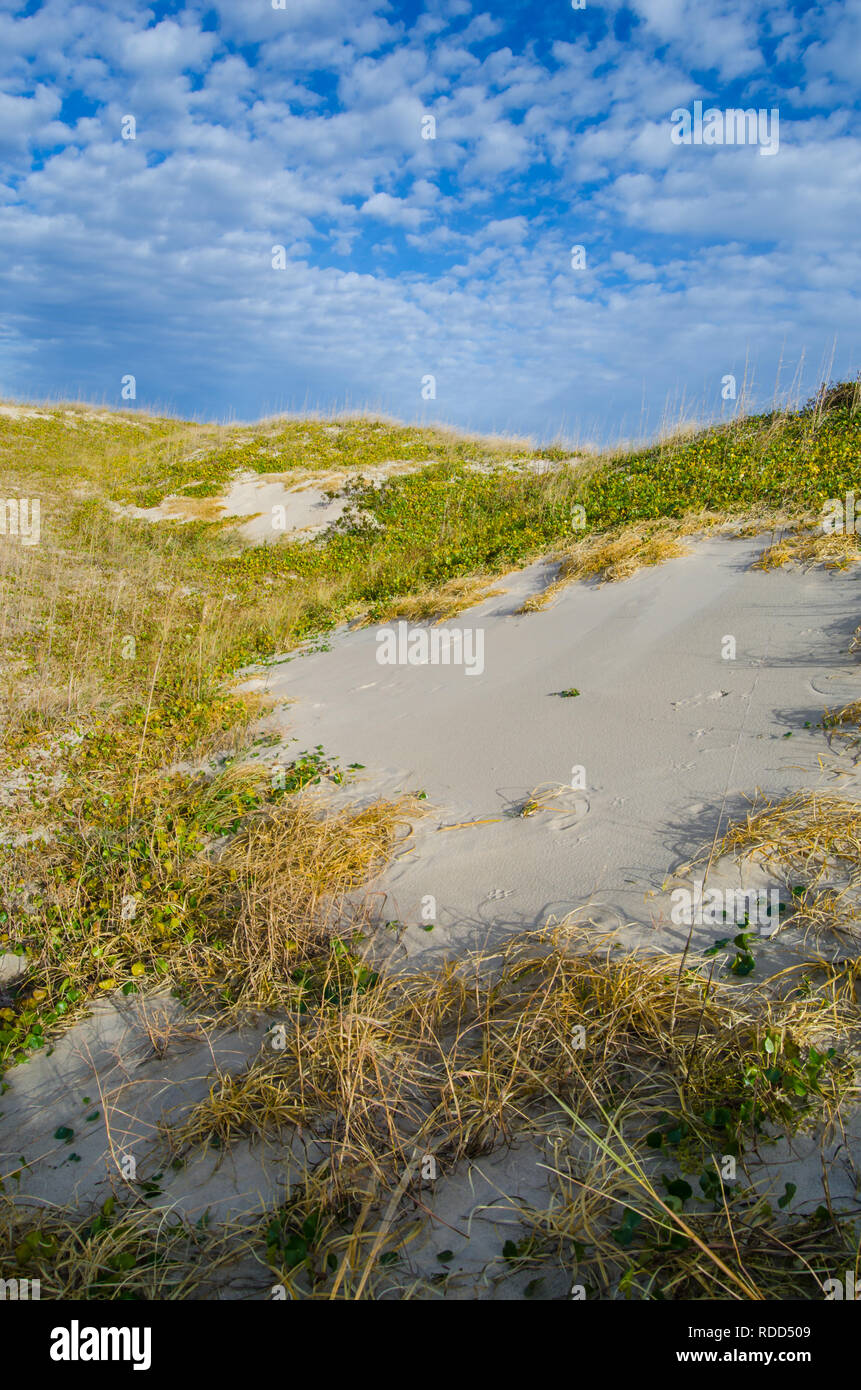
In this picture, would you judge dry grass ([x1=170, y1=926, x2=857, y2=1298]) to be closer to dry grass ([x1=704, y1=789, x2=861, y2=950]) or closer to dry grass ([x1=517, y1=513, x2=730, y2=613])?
dry grass ([x1=704, y1=789, x2=861, y2=950])

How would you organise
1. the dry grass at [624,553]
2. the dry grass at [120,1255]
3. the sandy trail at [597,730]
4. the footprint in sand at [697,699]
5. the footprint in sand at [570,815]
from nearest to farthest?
the dry grass at [120,1255] → the sandy trail at [597,730] → the footprint in sand at [570,815] → the footprint in sand at [697,699] → the dry grass at [624,553]

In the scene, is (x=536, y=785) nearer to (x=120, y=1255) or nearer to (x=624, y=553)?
(x=120, y=1255)

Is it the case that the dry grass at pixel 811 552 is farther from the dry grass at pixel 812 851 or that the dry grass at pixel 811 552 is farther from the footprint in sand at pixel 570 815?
the footprint in sand at pixel 570 815

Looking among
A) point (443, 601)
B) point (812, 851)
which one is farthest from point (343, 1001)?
point (443, 601)

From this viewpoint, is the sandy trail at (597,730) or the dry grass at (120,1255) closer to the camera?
the dry grass at (120,1255)

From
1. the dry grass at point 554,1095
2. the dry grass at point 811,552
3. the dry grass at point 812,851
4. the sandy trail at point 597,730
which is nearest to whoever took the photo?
the dry grass at point 554,1095

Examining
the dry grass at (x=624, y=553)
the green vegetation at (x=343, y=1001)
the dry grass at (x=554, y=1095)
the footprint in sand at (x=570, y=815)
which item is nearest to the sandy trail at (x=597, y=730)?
the footprint in sand at (x=570, y=815)

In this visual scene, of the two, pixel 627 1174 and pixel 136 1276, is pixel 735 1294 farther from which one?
pixel 136 1276

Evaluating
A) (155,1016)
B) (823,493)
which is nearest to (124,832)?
(155,1016)

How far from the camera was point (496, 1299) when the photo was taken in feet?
5.94

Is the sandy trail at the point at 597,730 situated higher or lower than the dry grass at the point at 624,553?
lower

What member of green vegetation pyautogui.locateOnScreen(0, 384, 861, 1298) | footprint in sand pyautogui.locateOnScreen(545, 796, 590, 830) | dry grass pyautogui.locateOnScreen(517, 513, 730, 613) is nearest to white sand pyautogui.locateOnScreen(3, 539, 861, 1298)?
footprint in sand pyautogui.locateOnScreen(545, 796, 590, 830)

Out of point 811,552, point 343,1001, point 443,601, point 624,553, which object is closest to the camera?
point 343,1001
